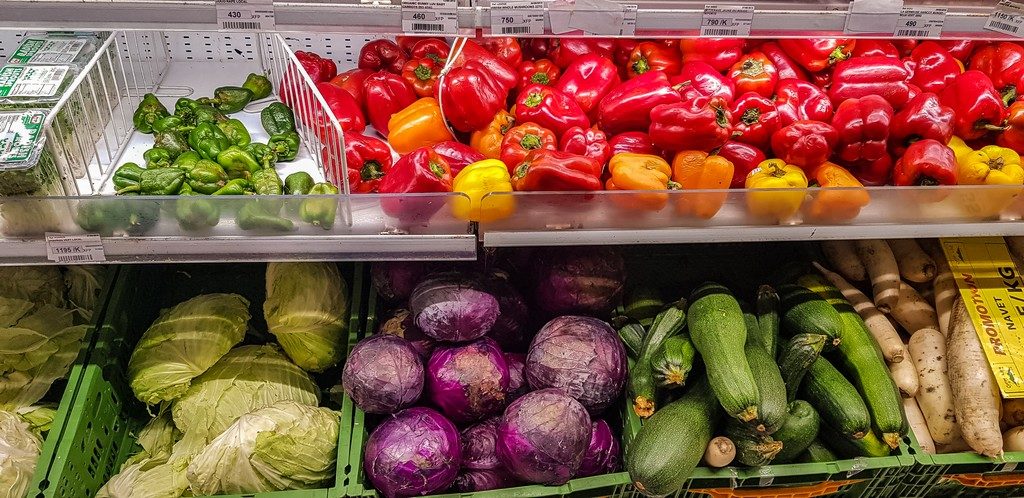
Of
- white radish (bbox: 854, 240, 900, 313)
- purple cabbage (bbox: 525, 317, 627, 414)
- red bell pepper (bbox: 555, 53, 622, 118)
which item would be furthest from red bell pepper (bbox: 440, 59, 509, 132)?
white radish (bbox: 854, 240, 900, 313)

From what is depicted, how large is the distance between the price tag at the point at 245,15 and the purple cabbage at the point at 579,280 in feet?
3.35

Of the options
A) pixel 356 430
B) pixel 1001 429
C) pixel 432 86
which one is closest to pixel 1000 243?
pixel 1001 429

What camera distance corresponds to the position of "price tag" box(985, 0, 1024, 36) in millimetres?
1643

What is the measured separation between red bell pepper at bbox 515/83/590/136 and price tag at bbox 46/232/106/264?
1.20m

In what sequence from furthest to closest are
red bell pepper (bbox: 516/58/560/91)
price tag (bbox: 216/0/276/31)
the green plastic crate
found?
red bell pepper (bbox: 516/58/560/91) < the green plastic crate < price tag (bbox: 216/0/276/31)

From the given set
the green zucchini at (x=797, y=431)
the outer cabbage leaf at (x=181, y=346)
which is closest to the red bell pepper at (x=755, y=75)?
the green zucchini at (x=797, y=431)

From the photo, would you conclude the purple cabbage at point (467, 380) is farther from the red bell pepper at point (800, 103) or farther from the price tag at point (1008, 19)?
the price tag at point (1008, 19)

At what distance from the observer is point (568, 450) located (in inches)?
68.1

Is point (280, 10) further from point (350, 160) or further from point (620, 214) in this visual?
point (620, 214)

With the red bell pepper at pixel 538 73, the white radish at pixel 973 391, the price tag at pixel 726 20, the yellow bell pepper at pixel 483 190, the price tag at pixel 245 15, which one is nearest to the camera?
the price tag at pixel 245 15

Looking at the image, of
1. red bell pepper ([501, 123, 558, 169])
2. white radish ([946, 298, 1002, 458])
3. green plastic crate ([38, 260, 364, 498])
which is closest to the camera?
green plastic crate ([38, 260, 364, 498])

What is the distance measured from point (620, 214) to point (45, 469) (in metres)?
1.55

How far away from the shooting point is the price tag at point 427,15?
1.46 meters

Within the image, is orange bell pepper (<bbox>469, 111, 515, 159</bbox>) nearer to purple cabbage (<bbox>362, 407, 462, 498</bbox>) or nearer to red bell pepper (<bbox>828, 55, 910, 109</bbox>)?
purple cabbage (<bbox>362, 407, 462, 498</bbox>)
